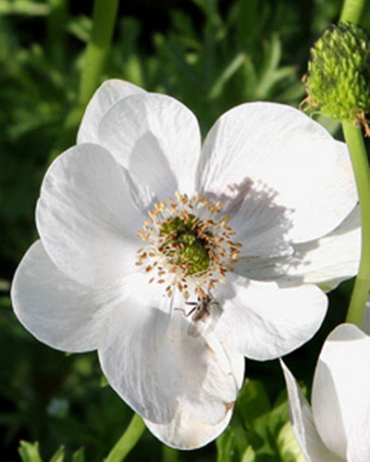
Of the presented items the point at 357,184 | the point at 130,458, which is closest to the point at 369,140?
the point at 130,458

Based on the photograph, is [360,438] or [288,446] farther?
[288,446]

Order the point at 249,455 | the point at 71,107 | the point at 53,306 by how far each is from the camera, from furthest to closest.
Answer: the point at 71,107 < the point at 249,455 < the point at 53,306

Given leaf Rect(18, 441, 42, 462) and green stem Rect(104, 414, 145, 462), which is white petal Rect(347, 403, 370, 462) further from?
leaf Rect(18, 441, 42, 462)

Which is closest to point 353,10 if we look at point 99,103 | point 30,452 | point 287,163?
point 287,163

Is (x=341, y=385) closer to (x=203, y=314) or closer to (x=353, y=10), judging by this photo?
(x=203, y=314)

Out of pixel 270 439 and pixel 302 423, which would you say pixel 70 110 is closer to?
pixel 270 439

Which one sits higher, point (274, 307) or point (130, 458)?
point (274, 307)

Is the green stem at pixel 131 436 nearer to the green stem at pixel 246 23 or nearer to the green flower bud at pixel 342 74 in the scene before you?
the green flower bud at pixel 342 74
